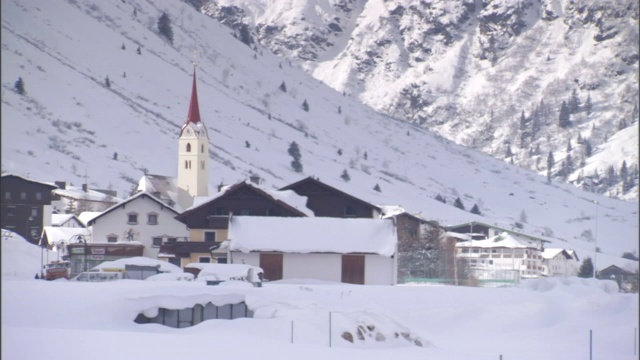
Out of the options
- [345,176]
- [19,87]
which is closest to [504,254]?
[345,176]

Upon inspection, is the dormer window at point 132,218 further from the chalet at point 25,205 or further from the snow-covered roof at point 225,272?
the snow-covered roof at point 225,272

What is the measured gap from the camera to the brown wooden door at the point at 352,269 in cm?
5578

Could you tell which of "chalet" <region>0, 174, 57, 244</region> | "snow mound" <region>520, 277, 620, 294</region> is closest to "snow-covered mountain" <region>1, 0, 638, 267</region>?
"chalet" <region>0, 174, 57, 244</region>

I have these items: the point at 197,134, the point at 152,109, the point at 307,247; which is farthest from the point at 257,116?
the point at 307,247

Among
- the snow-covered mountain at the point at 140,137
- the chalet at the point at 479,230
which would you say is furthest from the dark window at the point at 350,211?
the chalet at the point at 479,230

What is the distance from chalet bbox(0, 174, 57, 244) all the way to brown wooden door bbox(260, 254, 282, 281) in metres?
33.5

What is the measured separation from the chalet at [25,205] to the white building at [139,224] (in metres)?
12.1

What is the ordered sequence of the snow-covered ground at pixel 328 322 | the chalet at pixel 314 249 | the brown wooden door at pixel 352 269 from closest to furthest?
the snow-covered ground at pixel 328 322 → the chalet at pixel 314 249 → the brown wooden door at pixel 352 269

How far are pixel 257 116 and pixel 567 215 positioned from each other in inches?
2358

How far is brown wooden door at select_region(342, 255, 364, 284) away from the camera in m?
55.8

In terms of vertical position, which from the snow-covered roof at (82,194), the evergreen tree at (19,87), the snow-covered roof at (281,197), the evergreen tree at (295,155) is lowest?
the snow-covered roof at (281,197)

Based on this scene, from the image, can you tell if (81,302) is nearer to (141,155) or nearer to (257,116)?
(141,155)

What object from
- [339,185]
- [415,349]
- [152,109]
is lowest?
[415,349]

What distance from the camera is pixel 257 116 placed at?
19775cm
